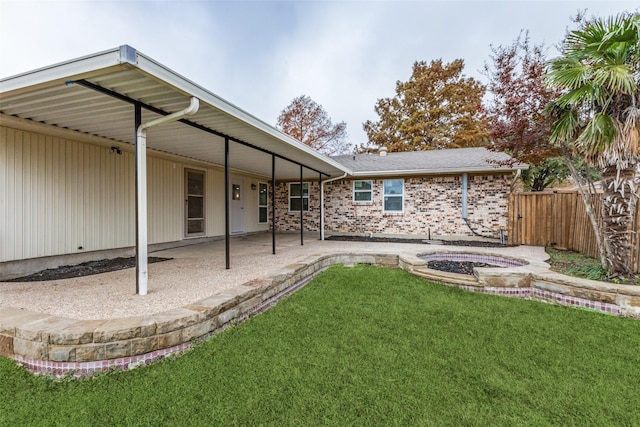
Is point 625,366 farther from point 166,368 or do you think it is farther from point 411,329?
point 166,368

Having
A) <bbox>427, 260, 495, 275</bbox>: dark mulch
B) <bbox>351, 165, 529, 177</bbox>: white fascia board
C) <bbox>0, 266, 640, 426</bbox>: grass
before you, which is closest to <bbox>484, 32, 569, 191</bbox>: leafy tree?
<bbox>351, 165, 529, 177</bbox>: white fascia board

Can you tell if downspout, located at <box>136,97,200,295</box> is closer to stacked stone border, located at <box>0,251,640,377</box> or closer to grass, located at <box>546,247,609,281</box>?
stacked stone border, located at <box>0,251,640,377</box>

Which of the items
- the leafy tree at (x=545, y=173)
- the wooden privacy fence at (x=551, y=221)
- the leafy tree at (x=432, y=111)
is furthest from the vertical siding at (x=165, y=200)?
the leafy tree at (x=432, y=111)

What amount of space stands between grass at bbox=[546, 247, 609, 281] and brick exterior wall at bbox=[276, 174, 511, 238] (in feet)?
7.70

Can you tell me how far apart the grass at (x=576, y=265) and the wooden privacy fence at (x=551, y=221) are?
1.01ft

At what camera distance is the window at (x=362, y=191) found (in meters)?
11.1

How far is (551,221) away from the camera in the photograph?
771 centimetres

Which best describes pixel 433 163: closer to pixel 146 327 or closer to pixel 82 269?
pixel 146 327

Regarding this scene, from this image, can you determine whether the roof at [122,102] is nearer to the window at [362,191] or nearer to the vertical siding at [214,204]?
the vertical siding at [214,204]

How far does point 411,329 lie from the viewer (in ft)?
10.6

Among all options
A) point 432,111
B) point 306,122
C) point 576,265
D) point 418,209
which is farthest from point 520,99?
point 306,122

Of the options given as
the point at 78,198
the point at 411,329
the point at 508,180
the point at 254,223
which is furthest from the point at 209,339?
the point at 508,180

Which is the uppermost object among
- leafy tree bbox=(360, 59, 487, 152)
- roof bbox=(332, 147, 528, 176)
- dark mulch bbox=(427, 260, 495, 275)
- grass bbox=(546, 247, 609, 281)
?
leafy tree bbox=(360, 59, 487, 152)

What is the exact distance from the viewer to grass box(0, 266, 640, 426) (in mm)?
1899
